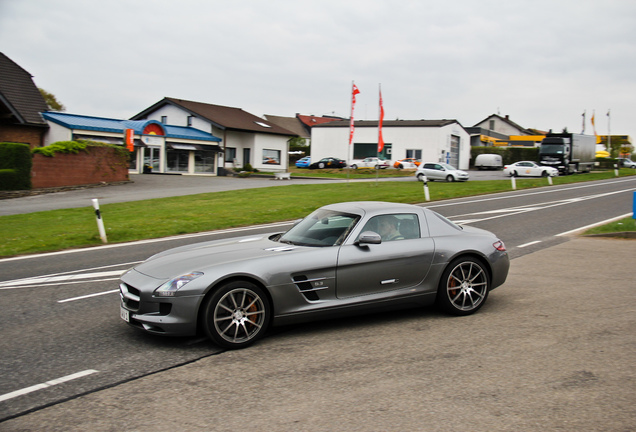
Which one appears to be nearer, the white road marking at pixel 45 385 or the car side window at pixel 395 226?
the white road marking at pixel 45 385

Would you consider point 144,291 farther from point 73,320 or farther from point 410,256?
point 410,256

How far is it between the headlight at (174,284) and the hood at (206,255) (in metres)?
0.09

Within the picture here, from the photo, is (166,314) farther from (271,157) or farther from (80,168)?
(271,157)

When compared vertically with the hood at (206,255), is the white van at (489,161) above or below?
above

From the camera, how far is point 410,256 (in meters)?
6.17

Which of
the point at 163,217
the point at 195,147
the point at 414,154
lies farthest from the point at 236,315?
the point at 414,154

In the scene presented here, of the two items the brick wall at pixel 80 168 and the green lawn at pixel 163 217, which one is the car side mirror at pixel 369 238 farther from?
the brick wall at pixel 80 168

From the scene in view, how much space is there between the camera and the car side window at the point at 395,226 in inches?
246

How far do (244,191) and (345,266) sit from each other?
74.7 feet

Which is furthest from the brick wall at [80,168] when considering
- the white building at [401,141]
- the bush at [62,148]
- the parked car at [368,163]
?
the white building at [401,141]

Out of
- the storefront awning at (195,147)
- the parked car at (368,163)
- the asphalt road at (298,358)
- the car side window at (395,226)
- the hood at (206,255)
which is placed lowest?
the asphalt road at (298,358)

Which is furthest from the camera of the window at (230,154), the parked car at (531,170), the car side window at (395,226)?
the window at (230,154)

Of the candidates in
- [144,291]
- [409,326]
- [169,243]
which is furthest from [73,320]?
[169,243]

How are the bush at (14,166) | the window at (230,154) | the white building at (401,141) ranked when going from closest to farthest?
the bush at (14,166) → the window at (230,154) → the white building at (401,141)
